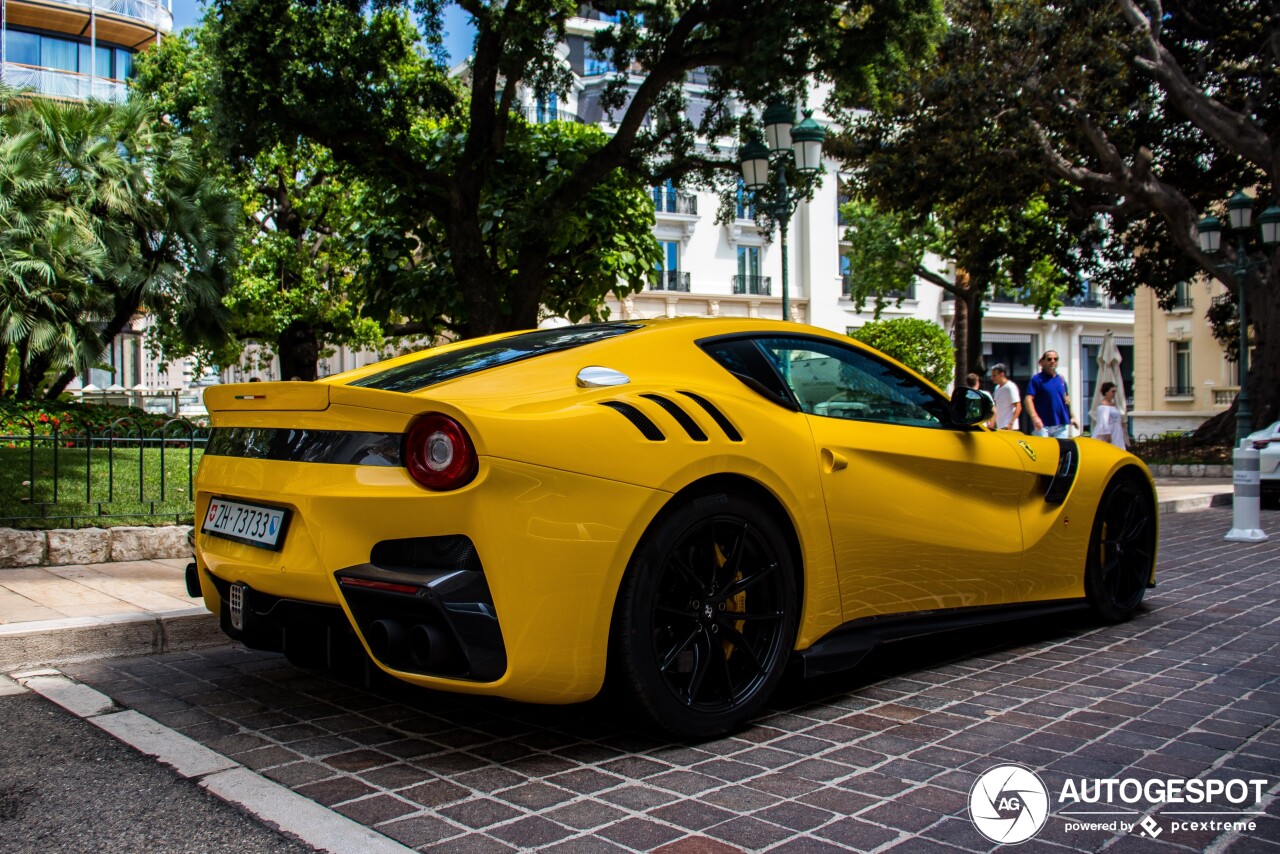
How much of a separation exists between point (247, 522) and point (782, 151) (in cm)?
958

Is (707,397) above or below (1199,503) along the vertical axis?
above

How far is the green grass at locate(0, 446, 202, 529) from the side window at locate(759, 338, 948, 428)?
5385mm

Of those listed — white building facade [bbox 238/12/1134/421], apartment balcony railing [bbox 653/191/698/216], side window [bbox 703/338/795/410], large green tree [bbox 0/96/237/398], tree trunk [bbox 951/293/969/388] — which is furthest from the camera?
apartment balcony railing [bbox 653/191/698/216]

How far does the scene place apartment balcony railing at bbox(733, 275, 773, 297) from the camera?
46500 millimetres

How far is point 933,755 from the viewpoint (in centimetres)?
336

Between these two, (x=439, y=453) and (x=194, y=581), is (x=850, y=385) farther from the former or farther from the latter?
(x=194, y=581)

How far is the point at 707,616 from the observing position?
3500 mm

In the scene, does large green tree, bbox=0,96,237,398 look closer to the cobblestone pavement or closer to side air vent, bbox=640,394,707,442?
the cobblestone pavement

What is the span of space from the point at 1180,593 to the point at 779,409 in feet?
13.4

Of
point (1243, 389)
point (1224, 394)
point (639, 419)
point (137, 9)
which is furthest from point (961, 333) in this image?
point (639, 419)

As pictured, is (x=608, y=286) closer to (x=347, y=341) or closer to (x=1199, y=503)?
(x=1199, y=503)

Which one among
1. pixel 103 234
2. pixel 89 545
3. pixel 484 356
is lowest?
pixel 89 545

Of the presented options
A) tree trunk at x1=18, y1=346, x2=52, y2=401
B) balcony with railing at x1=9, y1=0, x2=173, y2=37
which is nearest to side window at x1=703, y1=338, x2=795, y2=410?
tree trunk at x1=18, y1=346, x2=52, y2=401

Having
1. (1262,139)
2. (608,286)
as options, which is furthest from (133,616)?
(1262,139)
